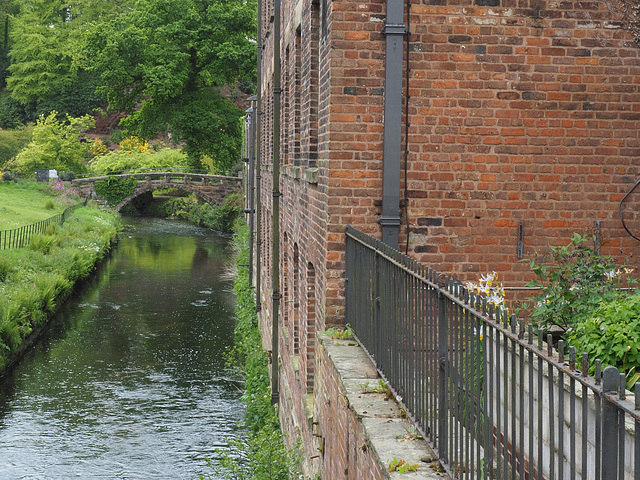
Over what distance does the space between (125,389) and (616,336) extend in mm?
14376

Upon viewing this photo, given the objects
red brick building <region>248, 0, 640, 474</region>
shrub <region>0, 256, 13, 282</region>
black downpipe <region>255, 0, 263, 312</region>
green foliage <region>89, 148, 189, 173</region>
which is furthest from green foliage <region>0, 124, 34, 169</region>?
red brick building <region>248, 0, 640, 474</region>

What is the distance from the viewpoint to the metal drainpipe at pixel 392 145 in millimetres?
6504

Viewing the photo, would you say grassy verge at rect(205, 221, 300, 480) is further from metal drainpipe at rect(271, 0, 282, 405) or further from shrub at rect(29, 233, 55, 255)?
shrub at rect(29, 233, 55, 255)

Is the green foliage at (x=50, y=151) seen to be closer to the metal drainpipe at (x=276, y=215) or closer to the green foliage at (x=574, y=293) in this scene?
the metal drainpipe at (x=276, y=215)

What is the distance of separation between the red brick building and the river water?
7534mm

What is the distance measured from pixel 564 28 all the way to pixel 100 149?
183 feet

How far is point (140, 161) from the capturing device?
52.8m

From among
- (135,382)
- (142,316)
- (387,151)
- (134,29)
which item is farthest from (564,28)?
(134,29)

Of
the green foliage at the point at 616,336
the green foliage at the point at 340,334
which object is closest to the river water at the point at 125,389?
the green foliage at the point at 340,334

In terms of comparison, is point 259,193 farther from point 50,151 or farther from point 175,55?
point 50,151

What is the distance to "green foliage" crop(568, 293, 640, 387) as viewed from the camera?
4012 millimetres

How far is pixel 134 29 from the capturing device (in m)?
41.6

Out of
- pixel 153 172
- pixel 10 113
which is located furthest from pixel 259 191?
pixel 10 113

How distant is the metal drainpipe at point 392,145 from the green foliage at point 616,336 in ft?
7.92
